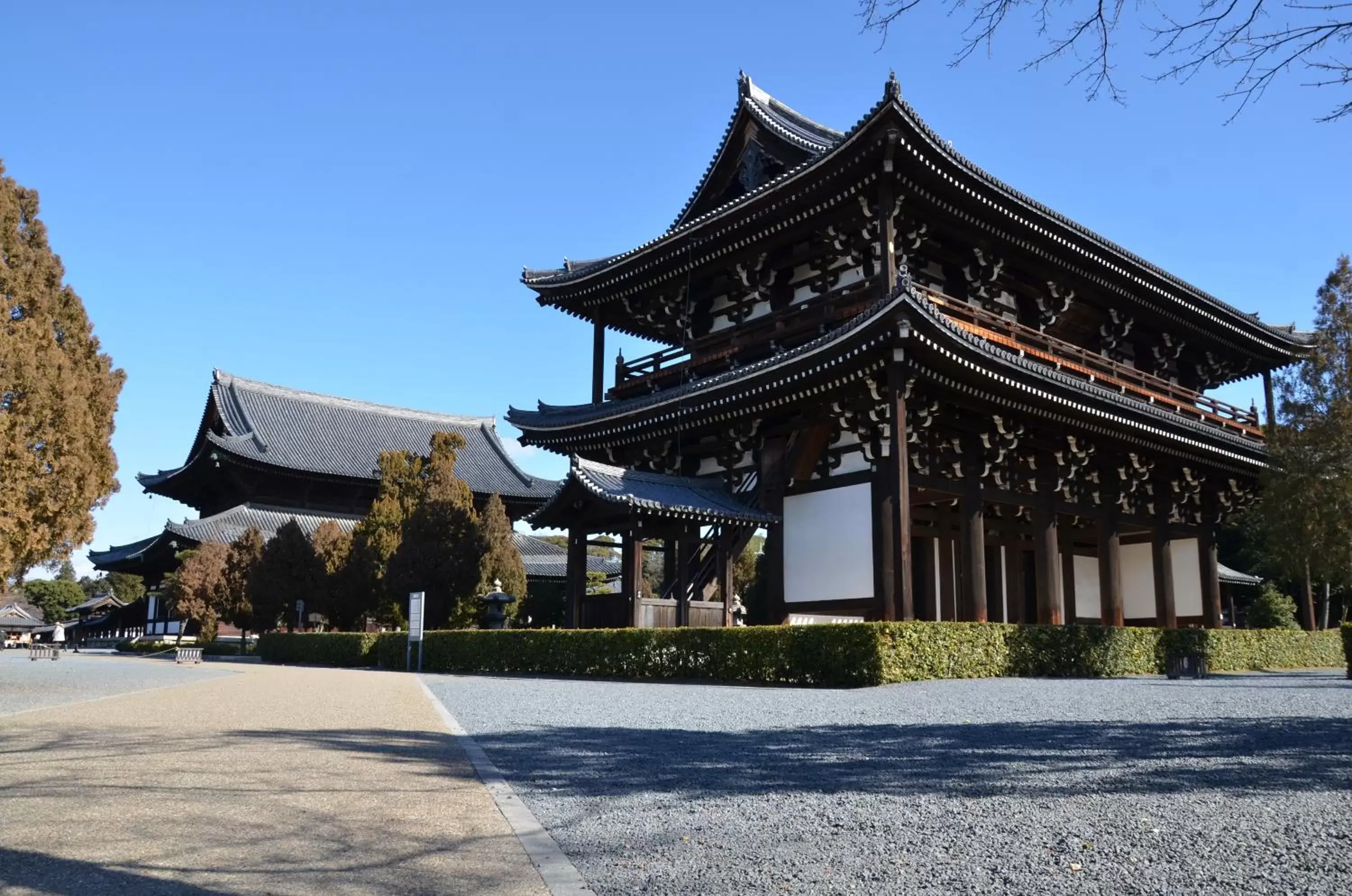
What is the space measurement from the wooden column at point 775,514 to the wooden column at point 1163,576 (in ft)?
35.2

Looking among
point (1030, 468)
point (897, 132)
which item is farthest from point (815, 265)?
point (1030, 468)

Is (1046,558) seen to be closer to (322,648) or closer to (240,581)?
(322,648)

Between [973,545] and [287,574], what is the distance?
22072 mm

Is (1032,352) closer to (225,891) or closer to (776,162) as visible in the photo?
(776,162)

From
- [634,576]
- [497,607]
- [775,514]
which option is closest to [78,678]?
[497,607]

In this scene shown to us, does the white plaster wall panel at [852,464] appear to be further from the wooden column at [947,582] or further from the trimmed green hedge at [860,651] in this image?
the wooden column at [947,582]

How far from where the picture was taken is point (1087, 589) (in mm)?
27266

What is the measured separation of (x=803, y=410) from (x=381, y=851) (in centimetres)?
1640

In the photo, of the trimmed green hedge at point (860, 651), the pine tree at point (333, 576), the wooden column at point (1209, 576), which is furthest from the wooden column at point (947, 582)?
the pine tree at point (333, 576)

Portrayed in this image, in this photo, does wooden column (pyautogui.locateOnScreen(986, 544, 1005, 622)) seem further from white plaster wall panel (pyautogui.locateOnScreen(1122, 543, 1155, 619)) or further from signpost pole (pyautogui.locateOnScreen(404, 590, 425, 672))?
signpost pole (pyautogui.locateOnScreen(404, 590, 425, 672))

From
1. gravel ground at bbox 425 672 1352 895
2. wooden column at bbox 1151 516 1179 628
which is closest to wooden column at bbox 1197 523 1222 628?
wooden column at bbox 1151 516 1179 628

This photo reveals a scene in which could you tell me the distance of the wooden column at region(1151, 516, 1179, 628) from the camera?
24.9 meters

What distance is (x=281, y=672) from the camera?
2283cm

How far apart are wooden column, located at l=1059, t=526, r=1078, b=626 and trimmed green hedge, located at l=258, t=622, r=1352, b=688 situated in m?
5.27
